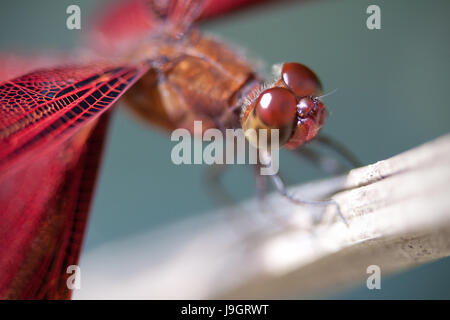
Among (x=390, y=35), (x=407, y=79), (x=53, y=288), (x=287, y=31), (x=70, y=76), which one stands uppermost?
(x=287, y=31)

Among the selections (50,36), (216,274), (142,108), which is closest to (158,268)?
(216,274)

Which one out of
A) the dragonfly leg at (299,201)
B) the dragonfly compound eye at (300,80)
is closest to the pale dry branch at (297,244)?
the dragonfly leg at (299,201)

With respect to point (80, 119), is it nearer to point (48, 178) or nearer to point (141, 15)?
point (48, 178)

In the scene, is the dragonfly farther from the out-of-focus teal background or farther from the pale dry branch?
the out-of-focus teal background

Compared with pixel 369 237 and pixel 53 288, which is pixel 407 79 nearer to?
pixel 369 237

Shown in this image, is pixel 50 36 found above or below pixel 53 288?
above

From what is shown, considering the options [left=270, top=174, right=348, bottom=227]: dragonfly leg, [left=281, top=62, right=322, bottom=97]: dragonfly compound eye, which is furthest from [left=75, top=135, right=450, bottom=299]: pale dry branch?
[left=281, top=62, right=322, bottom=97]: dragonfly compound eye

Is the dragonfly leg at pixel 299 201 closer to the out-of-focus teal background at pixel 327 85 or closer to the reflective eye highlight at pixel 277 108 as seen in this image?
the reflective eye highlight at pixel 277 108
